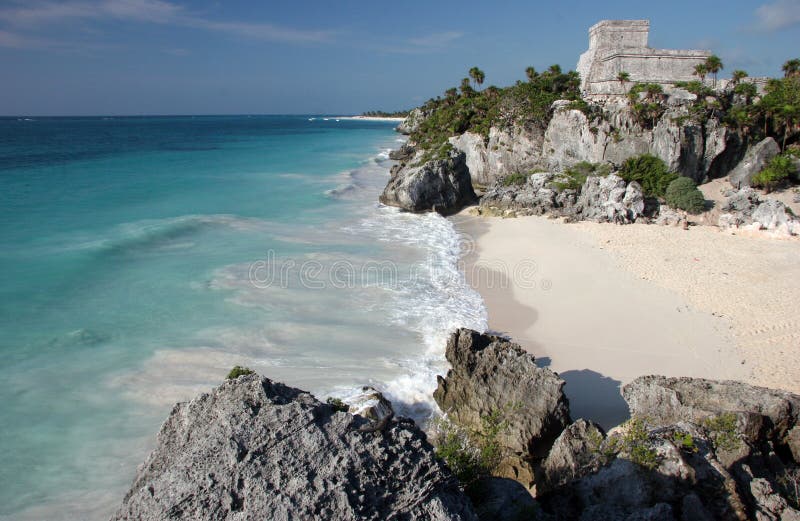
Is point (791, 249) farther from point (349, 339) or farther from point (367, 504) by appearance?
point (367, 504)

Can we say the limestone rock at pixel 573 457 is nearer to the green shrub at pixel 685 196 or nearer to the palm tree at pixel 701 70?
the green shrub at pixel 685 196

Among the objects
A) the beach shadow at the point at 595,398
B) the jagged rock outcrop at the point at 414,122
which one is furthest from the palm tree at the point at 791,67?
the jagged rock outcrop at the point at 414,122

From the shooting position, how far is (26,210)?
26.0 meters

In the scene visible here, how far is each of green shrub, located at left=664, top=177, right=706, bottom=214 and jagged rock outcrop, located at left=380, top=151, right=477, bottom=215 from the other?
1021cm

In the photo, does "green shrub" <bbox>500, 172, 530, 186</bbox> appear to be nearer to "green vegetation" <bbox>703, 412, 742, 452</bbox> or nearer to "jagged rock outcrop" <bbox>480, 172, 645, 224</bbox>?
"jagged rock outcrop" <bbox>480, 172, 645, 224</bbox>

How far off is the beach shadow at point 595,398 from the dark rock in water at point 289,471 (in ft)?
20.5

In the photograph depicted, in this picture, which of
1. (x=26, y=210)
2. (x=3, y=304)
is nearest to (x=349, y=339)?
(x=3, y=304)

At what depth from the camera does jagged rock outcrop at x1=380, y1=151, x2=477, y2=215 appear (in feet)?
86.8

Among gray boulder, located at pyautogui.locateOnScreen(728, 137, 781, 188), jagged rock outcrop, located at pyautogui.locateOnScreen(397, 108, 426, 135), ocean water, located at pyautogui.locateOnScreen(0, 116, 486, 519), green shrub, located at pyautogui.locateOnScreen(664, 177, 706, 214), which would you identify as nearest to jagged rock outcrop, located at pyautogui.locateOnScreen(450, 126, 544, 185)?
green shrub, located at pyautogui.locateOnScreen(664, 177, 706, 214)

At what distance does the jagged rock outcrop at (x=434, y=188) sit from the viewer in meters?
26.5

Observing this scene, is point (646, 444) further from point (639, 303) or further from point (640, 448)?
point (639, 303)

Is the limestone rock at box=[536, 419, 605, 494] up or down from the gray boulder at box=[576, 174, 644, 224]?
down

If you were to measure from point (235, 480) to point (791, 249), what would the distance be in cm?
2088

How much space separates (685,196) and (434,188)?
39.4 ft
